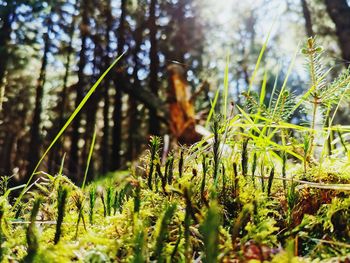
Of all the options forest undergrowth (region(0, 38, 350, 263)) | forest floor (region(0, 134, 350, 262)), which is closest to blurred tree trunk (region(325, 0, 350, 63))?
forest undergrowth (region(0, 38, 350, 263))

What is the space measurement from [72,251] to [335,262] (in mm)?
466

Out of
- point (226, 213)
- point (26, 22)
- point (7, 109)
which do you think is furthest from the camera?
point (7, 109)

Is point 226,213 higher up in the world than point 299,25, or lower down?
lower down

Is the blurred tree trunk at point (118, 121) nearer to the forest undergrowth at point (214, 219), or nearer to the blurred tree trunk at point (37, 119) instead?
the blurred tree trunk at point (37, 119)

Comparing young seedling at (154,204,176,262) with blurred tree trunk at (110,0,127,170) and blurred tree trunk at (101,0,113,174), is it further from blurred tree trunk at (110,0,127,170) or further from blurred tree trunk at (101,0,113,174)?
blurred tree trunk at (101,0,113,174)

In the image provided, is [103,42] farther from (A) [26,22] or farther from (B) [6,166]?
(B) [6,166]

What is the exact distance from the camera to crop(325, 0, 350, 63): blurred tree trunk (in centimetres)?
665

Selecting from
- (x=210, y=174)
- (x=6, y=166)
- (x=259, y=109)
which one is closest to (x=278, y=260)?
(x=210, y=174)

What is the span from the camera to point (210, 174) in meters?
1.11

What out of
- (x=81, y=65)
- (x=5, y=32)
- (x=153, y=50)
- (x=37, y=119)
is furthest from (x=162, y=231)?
(x=81, y=65)

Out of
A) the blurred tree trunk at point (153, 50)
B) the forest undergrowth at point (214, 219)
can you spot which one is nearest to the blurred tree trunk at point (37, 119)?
the blurred tree trunk at point (153, 50)

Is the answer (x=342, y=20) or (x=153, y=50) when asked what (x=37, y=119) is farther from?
(x=342, y=20)

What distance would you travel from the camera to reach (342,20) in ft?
22.6

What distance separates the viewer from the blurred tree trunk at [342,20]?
6.65 meters
